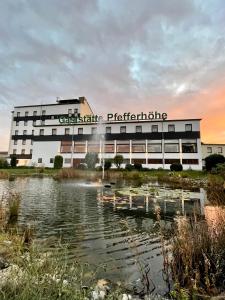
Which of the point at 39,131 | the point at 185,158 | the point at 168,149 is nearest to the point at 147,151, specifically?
the point at 168,149

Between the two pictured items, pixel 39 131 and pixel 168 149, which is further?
pixel 39 131

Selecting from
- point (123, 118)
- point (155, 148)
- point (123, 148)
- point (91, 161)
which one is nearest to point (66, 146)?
point (123, 148)

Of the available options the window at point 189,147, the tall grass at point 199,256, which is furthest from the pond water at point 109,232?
the window at point 189,147

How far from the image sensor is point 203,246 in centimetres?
479

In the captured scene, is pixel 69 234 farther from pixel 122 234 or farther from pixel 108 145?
pixel 108 145

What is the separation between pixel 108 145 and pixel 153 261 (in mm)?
55672

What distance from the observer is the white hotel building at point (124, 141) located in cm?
5556

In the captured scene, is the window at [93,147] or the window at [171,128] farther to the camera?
the window at [93,147]

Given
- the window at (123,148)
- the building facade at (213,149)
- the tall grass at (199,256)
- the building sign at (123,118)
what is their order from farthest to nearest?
the building facade at (213,149) → the building sign at (123,118) → the window at (123,148) → the tall grass at (199,256)

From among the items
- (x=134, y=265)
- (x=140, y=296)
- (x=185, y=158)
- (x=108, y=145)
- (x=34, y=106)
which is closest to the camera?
(x=140, y=296)

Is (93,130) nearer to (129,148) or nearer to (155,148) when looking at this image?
(129,148)

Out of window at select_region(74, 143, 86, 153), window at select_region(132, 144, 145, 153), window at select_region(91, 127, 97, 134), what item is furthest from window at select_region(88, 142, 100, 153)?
window at select_region(132, 144, 145, 153)

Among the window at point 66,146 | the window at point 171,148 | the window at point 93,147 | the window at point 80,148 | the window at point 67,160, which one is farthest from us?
the window at point 66,146

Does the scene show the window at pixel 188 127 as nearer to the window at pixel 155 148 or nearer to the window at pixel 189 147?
the window at pixel 189 147
